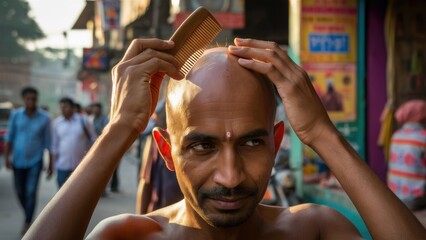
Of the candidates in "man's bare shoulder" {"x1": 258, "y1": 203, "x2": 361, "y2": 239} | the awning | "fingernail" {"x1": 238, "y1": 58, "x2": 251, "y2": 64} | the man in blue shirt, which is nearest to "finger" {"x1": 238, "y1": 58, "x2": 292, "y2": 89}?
"fingernail" {"x1": 238, "y1": 58, "x2": 251, "y2": 64}

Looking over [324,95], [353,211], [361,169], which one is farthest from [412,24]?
[361,169]

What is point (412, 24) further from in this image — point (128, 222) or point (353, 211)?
point (128, 222)

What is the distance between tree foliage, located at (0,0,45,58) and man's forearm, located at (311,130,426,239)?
6010 centimetres

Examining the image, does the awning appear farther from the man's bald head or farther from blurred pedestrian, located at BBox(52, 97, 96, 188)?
the man's bald head

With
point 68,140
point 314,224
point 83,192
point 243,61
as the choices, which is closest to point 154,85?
point 243,61

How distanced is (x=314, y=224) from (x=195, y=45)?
2.48 ft

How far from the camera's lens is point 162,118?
3.98m

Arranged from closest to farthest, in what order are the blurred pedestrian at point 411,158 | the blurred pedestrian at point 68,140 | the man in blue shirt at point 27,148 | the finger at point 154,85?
the finger at point 154,85 < the blurred pedestrian at point 411,158 < the man in blue shirt at point 27,148 < the blurred pedestrian at point 68,140

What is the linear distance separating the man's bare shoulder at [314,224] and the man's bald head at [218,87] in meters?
0.39

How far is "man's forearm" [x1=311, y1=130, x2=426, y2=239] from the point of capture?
169cm

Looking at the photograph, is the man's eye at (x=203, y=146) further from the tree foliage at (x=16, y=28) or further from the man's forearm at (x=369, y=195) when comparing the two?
the tree foliage at (x=16, y=28)

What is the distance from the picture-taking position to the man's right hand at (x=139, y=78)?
1783 millimetres

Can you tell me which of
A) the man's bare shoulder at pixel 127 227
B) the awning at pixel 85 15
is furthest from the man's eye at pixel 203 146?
the awning at pixel 85 15

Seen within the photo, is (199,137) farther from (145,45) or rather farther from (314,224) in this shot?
(314,224)
